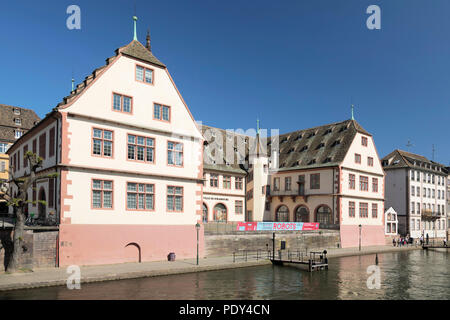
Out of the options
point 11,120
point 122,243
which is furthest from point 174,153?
point 11,120

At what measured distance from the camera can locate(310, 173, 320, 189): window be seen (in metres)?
51.8

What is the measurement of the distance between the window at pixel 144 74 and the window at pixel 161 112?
2.05 metres

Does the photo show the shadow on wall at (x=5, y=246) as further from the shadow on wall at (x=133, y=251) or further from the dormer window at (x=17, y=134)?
the dormer window at (x=17, y=134)

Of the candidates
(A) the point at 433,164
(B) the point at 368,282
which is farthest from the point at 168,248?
(A) the point at 433,164

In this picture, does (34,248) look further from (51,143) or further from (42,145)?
(42,145)

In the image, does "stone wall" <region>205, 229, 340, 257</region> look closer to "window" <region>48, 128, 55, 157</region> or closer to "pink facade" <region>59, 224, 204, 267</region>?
"pink facade" <region>59, 224, 204, 267</region>

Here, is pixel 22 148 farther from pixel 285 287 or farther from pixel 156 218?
pixel 285 287

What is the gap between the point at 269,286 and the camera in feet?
81.7

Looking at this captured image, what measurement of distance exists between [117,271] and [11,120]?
4623 centimetres

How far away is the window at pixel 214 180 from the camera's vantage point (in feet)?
160

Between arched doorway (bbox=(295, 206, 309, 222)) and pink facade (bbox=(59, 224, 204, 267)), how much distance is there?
22612 millimetres

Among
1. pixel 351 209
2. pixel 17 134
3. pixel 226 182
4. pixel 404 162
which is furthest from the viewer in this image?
pixel 404 162

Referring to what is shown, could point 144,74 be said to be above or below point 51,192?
above

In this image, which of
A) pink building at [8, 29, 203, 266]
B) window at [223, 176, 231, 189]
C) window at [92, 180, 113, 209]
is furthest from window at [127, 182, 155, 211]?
window at [223, 176, 231, 189]
